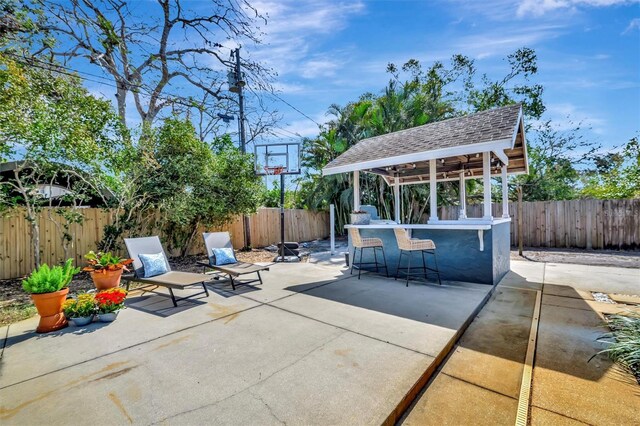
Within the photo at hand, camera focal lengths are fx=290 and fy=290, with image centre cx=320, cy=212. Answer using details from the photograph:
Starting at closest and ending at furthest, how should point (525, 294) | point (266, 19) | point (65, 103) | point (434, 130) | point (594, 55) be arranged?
point (525, 294) → point (65, 103) → point (434, 130) → point (594, 55) → point (266, 19)

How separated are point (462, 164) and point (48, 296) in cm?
857

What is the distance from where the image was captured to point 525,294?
5043 millimetres

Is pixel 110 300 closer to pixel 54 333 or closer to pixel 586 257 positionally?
pixel 54 333

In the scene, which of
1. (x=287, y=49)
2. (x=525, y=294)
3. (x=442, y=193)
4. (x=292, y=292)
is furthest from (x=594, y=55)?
(x=292, y=292)

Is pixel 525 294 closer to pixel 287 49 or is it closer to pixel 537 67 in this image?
pixel 287 49

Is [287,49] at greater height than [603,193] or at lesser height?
greater

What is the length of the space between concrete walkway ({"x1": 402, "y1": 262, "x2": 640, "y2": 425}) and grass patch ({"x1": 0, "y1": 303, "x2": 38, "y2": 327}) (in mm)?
5175

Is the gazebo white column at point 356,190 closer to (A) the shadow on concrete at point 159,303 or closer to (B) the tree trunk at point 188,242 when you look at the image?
(A) the shadow on concrete at point 159,303

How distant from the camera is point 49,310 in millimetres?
3533

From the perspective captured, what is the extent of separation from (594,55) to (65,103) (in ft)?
47.6

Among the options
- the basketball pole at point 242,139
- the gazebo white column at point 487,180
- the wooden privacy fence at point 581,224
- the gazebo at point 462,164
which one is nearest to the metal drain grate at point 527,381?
the gazebo at point 462,164

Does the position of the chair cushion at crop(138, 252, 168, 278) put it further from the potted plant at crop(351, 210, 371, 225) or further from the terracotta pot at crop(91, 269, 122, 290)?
the potted plant at crop(351, 210, 371, 225)

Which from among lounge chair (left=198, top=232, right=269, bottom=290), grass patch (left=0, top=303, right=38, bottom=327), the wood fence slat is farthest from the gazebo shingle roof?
grass patch (left=0, top=303, right=38, bottom=327)

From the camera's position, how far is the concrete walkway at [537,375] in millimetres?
2066
